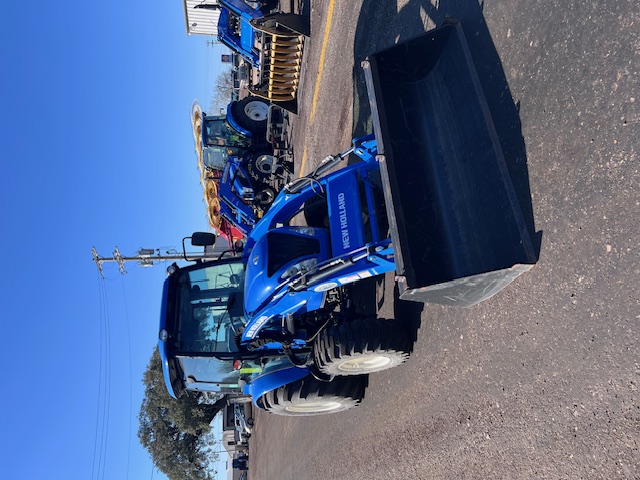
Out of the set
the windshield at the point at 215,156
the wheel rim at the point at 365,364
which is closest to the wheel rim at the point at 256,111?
the windshield at the point at 215,156

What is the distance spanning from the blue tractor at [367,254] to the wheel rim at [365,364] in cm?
3

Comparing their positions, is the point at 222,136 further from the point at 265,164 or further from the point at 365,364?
the point at 365,364

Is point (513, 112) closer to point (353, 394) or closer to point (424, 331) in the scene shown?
point (424, 331)

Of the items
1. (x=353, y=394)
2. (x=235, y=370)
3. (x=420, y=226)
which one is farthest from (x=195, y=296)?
(x=420, y=226)

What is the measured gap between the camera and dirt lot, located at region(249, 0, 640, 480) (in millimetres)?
2838

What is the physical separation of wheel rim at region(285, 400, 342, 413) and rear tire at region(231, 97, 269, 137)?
25.9ft

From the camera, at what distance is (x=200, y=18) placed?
27.0m

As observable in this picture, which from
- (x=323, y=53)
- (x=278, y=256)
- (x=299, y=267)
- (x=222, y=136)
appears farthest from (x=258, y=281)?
(x=222, y=136)

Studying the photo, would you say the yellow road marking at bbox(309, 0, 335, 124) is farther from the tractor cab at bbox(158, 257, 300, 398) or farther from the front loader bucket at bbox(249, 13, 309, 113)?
the tractor cab at bbox(158, 257, 300, 398)

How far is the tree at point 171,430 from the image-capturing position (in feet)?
70.4

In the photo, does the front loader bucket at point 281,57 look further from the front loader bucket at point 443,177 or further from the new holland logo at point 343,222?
the new holland logo at point 343,222

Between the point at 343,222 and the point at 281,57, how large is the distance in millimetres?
6770

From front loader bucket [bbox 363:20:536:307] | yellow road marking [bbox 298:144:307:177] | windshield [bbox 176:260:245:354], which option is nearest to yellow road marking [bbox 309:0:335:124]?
yellow road marking [bbox 298:144:307:177]

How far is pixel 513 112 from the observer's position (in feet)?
12.6
